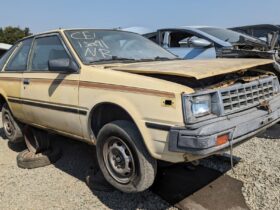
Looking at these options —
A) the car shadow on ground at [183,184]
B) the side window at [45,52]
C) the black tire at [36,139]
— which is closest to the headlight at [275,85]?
the car shadow on ground at [183,184]

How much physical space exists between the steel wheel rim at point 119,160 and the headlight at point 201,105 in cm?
74

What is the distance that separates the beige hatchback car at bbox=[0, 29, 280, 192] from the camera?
281 centimetres

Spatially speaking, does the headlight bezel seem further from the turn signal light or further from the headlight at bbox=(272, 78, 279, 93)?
the headlight at bbox=(272, 78, 279, 93)


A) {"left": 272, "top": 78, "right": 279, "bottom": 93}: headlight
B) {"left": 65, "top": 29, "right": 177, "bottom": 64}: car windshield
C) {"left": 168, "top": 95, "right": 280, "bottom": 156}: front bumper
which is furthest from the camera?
{"left": 65, "top": 29, "right": 177, "bottom": 64}: car windshield

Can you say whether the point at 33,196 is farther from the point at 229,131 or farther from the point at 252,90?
the point at 252,90

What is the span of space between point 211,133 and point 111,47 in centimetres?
190

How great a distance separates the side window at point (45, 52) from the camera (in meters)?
4.19

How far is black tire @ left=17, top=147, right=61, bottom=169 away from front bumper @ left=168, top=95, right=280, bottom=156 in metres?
2.38

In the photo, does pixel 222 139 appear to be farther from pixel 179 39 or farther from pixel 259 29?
pixel 259 29

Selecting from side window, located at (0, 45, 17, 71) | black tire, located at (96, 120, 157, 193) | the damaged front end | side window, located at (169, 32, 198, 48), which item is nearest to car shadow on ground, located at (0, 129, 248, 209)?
black tire, located at (96, 120, 157, 193)

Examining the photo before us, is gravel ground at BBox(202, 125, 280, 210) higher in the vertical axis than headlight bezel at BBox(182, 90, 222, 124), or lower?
lower

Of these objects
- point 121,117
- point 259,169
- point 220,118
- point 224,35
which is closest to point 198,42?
point 224,35

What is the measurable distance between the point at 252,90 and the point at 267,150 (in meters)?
1.58

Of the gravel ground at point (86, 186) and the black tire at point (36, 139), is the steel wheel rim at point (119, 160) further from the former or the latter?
the black tire at point (36, 139)
